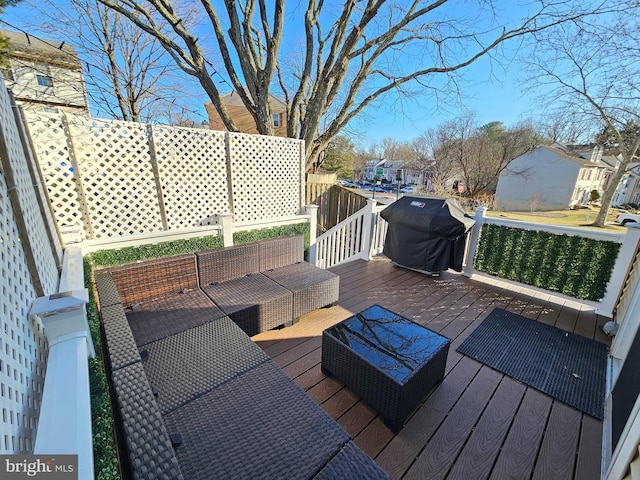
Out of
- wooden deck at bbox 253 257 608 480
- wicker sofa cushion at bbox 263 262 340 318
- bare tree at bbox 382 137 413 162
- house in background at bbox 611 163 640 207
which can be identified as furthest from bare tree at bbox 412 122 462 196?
house in background at bbox 611 163 640 207

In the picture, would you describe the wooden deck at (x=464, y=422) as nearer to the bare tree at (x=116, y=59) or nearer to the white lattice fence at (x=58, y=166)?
the white lattice fence at (x=58, y=166)

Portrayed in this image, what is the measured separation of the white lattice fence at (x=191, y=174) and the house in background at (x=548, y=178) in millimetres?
22885

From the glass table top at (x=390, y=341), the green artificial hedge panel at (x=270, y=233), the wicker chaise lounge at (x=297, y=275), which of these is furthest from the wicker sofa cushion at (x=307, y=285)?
the green artificial hedge panel at (x=270, y=233)

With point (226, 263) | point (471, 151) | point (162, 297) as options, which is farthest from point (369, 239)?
point (471, 151)

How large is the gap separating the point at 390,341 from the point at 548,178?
25980 millimetres

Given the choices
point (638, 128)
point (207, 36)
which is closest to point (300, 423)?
point (207, 36)

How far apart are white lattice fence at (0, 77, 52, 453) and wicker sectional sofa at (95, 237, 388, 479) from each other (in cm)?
33

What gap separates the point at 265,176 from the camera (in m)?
4.29

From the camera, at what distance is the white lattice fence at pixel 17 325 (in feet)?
A: 2.46

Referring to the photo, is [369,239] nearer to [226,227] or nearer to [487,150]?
[226,227]

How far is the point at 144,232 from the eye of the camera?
128 inches

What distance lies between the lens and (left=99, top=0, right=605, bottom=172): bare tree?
4.77 meters

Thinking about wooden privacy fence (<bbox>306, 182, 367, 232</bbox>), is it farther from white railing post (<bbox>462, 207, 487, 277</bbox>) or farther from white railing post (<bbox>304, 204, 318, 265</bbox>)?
white railing post (<bbox>462, 207, 487, 277</bbox>)

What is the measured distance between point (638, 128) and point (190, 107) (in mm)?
18581
